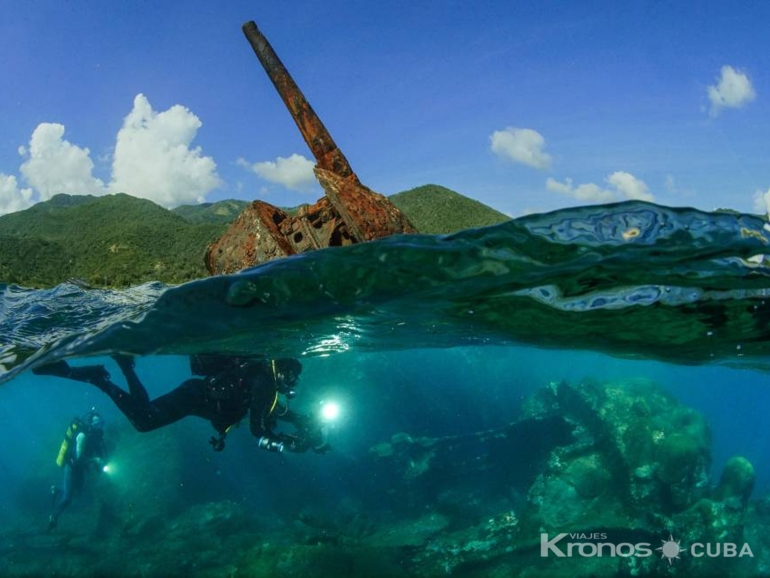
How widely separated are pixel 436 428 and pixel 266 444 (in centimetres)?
921

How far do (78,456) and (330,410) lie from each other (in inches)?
286

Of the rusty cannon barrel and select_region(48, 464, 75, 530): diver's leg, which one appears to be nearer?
the rusty cannon barrel

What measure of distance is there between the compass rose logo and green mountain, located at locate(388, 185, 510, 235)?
49.2 metres

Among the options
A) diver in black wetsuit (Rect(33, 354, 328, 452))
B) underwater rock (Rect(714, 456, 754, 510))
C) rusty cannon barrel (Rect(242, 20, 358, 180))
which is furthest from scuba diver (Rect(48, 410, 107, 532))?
underwater rock (Rect(714, 456, 754, 510))

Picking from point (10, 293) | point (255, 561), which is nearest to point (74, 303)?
point (10, 293)

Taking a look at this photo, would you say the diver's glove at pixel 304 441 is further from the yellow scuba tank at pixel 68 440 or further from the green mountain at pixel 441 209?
the green mountain at pixel 441 209

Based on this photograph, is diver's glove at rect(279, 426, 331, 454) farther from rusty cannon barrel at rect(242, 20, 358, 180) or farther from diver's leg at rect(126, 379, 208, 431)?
rusty cannon barrel at rect(242, 20, 358, 180)

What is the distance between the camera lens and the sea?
8234 mm

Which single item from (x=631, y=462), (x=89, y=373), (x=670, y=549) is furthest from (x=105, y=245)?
(x=670, y=549)

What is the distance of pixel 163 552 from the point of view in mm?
12367

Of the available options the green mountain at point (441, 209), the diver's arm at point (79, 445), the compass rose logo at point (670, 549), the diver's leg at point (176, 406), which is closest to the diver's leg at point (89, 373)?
the diver's leg at point (176, 406)

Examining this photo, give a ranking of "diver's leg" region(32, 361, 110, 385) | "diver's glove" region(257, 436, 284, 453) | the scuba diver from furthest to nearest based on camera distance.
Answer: the scuba diver → "diver's leg" region(32, 361, 110, 385) → "diver's glove" region(257, 436, 284, 453)

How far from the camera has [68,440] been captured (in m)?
14.5

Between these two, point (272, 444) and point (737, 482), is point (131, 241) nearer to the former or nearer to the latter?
point (272, 444)
